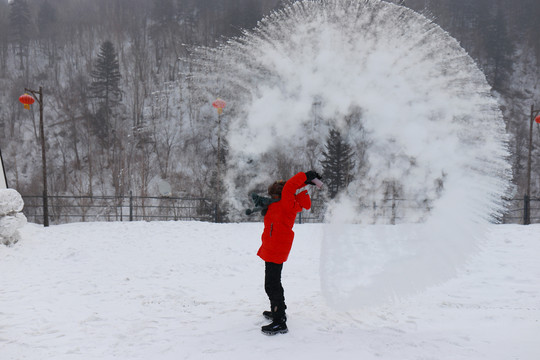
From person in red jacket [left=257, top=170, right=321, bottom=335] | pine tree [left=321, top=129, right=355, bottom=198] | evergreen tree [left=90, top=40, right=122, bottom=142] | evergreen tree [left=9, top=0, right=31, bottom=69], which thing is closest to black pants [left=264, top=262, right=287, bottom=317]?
person in red jacket [left=257, top=170, right=321, bottom=335]

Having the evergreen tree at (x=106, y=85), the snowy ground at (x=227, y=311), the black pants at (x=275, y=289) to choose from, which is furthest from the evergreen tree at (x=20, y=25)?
the black pants at (x=275, y=289)

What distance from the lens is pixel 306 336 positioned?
3.53 meters

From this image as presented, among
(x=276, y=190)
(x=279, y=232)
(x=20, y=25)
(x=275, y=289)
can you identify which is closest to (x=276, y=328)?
(x=275, y=289)

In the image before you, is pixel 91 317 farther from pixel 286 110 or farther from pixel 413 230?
pixel 286 110

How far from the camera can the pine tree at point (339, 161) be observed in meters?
13.7

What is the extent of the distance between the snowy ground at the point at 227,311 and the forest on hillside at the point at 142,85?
18.2 metres

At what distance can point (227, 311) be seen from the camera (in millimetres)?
4449

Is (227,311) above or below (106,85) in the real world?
below

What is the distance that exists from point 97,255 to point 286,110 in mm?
8936

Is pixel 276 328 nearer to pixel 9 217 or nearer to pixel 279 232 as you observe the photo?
pixel 279 232

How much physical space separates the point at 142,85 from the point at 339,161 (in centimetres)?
3104

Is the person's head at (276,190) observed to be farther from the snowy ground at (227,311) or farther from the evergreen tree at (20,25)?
the evergreen tree at (20,25)

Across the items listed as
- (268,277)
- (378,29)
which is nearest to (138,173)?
(378,29)

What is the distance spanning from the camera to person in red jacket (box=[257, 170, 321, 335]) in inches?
141
